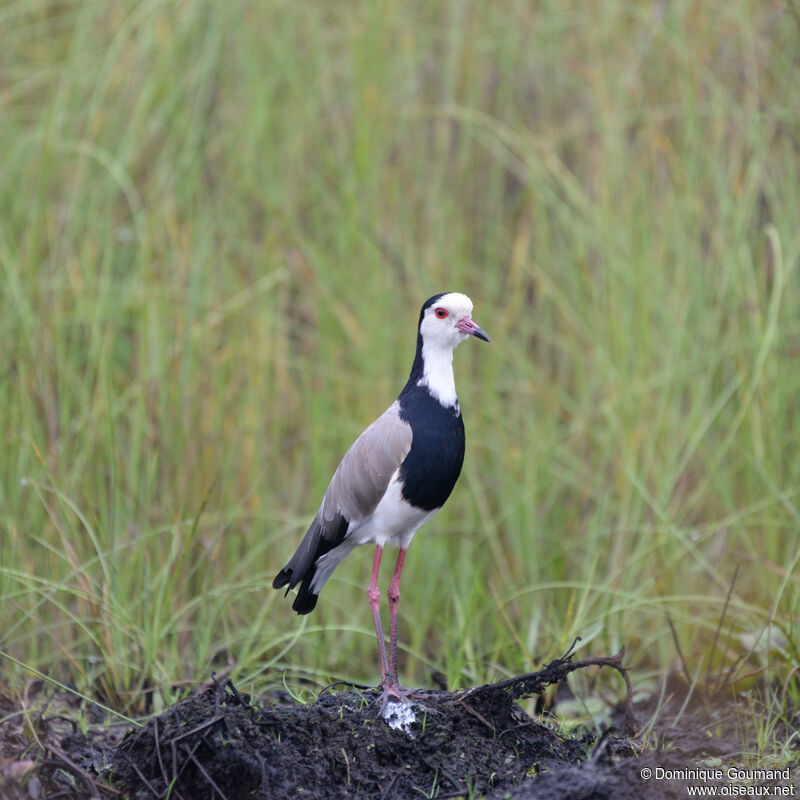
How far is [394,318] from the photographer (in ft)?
18.0

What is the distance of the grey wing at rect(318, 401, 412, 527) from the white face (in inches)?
9.7

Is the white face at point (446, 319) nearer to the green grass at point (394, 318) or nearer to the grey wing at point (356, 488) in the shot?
the grey wing at point (356, 488)

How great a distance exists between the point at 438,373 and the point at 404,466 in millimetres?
327

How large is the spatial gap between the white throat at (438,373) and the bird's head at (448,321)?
0.06 ft

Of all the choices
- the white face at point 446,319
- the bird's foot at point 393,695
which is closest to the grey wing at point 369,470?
the white face at point 446,319

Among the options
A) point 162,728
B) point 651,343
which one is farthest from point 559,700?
point 162,728

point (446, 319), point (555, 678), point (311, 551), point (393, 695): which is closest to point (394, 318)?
point (446, 319)

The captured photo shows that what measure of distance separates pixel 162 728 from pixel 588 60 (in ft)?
14.5

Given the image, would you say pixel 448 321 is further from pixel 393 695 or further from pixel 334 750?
pixel 334 750

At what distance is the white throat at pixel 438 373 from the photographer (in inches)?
136

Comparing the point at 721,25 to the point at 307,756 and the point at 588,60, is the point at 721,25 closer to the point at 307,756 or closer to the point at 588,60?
the point at 588,60

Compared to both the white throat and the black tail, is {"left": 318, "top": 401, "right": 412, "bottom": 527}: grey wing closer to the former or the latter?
the black tail

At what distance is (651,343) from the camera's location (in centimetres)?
500

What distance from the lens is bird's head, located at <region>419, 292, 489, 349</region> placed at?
136 inches
